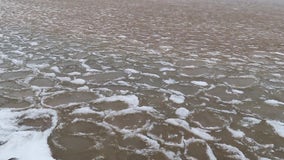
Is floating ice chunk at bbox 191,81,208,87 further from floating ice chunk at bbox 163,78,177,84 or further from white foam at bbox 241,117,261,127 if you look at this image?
white foam at bbox 241,117,261,127

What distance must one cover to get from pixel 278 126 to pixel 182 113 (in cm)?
135

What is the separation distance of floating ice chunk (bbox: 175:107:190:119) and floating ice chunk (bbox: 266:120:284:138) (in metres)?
1.18

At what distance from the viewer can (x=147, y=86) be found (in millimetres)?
5207

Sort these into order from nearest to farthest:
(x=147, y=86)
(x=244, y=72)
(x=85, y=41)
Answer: (x=147, y=86) < (x=244, y=72) < (x=85, y=41)

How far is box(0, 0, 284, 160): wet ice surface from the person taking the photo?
3412 millimetres

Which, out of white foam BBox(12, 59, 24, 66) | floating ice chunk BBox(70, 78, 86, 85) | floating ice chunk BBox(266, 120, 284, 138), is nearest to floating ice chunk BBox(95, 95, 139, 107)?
floating ice chunk BBox(70, 78, 86, 85)

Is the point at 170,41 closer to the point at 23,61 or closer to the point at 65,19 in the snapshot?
the point at 23,61

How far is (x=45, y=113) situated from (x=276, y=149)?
3.15m

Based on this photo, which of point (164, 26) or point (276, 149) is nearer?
point (276, 149)

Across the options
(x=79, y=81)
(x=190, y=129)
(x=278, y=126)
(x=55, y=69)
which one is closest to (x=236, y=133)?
(x=190, y=129)

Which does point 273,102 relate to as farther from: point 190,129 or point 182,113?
point 190,129

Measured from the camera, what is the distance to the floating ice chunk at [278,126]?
3.81m

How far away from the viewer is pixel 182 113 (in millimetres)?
4219

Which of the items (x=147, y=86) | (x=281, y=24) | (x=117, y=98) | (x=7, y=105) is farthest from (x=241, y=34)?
(x=7, y=105)
